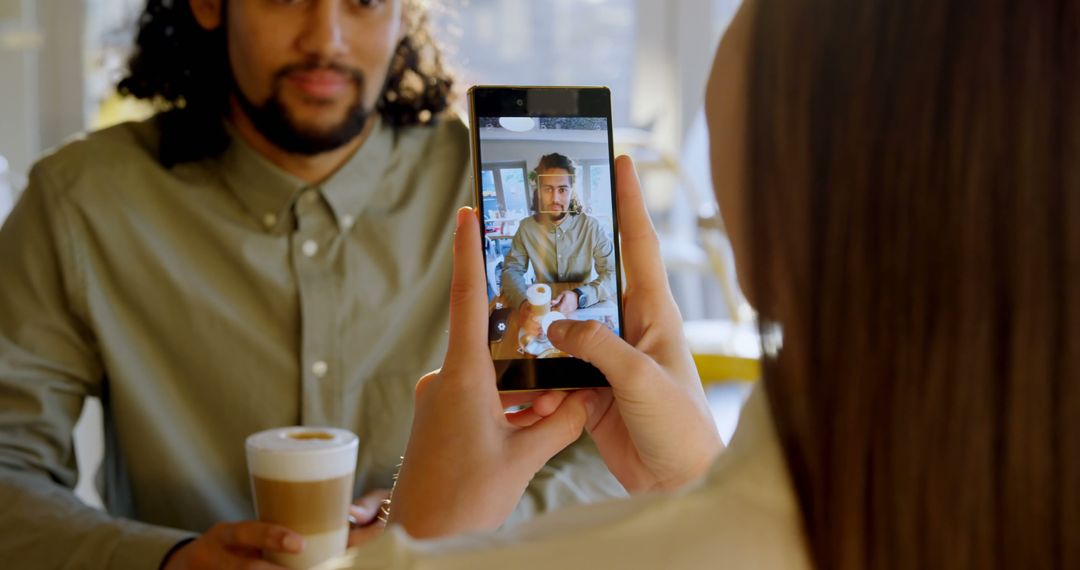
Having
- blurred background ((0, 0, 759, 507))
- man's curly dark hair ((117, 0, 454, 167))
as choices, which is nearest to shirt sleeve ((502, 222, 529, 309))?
man's curly dark hair ((117, 0, 454, 167))

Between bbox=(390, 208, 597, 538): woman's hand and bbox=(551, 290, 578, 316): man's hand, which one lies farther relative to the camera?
bbox=(551, 290, 578, 316): man's hand

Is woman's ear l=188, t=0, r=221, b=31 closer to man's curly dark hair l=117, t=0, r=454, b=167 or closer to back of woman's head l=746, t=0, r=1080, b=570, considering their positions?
man's curly dark hair l=117, t=0, r=454, b=167

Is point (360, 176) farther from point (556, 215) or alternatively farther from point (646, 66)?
point (646, 66)

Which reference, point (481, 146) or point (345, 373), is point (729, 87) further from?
point (345, 373)

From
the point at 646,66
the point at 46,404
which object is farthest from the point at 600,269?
the point at 646,66

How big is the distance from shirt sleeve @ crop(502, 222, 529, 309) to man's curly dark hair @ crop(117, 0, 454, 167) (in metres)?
0.73

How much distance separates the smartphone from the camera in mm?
890

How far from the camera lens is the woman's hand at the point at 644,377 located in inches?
32.1

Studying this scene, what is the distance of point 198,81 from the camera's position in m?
1.58

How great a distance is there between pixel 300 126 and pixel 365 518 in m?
0.54

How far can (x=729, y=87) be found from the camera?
507mm

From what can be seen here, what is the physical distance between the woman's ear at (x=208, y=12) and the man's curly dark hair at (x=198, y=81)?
14 millimetres

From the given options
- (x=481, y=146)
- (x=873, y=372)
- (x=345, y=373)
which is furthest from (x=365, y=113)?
(x=873, y=372)

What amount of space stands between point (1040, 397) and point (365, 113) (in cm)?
119
